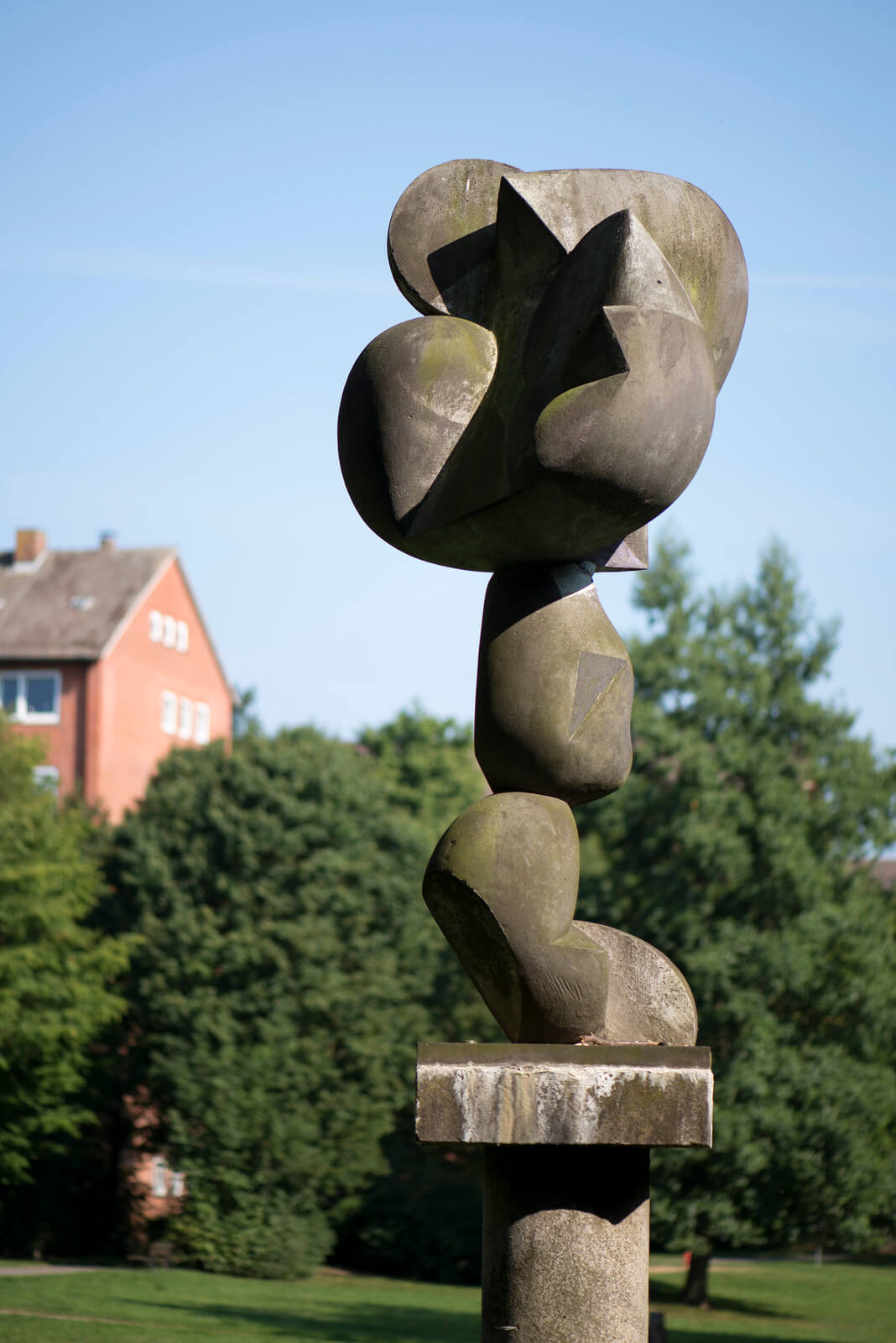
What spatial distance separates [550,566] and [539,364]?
0.68 metres

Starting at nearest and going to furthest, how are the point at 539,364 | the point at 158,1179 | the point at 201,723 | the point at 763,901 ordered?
the point at 539,364, the point at 763,901, the point at 158,1179, the point at 201,723

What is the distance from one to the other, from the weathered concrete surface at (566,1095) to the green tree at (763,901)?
20697 millimetres

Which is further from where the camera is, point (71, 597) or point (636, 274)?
point (71, 597)

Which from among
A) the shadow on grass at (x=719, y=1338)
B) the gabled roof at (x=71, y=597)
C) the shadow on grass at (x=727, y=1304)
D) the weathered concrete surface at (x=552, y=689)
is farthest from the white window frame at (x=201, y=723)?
the weathered concrete surface at (x=552, y=689)

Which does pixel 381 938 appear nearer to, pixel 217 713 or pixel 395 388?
pixel 217 713

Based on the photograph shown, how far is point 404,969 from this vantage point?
1291 inches

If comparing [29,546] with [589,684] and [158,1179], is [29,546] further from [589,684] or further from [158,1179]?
[589,684]

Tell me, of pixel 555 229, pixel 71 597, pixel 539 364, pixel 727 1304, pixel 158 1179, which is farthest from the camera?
pixel 71 597

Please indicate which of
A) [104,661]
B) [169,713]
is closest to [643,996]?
[104,661]

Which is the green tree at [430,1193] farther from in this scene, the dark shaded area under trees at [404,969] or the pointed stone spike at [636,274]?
the pointed stone spike at [636,274]

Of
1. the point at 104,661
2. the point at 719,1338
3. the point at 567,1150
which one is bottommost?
the point at 719,1338

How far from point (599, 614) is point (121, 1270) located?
1028 inches

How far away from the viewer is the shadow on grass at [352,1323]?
71.3ft

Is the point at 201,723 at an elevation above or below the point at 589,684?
above
